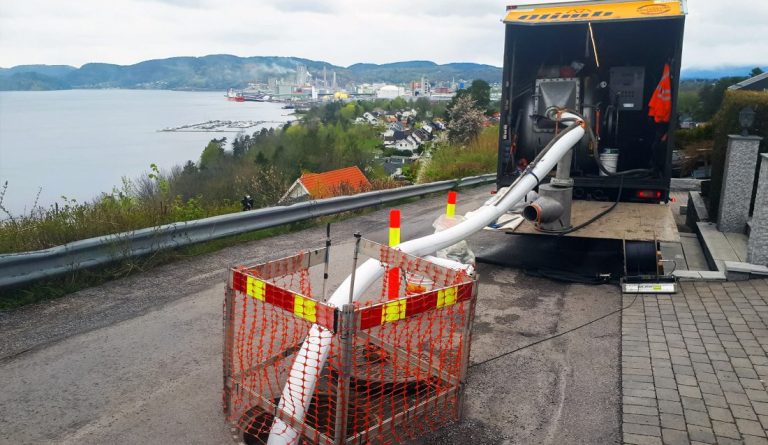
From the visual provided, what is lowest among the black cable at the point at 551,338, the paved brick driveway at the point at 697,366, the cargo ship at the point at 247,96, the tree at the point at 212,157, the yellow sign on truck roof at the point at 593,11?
the tree at the point at 212,157

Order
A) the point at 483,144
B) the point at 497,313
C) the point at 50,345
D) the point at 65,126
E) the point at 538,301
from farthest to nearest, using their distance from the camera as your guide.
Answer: the point at 65,126 < the point at 483,144 < the point at 538,301 < the point at 497,313 < the point at 50,345

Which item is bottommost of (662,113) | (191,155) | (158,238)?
(191,155)

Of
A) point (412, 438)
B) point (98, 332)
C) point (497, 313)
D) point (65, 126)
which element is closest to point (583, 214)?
point (497, 313)

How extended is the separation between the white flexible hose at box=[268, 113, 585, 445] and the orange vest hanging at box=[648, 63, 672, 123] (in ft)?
9.89

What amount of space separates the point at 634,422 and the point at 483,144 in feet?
56.9

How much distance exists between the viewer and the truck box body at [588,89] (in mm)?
9562

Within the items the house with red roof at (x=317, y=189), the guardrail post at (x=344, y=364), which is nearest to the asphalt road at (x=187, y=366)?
the guardrail post at (x=344, y=364)

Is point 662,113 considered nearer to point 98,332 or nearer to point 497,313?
point 497,313

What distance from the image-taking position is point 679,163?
23.0 meters

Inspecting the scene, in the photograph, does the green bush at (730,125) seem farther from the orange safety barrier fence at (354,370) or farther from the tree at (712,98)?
the tree at (712,98)

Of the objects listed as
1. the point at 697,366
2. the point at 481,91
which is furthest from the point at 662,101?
the point at 481,91

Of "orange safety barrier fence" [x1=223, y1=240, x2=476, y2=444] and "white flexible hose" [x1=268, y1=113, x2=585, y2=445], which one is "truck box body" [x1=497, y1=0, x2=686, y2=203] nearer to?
"white flexible hose" [x1=268, y1=113, x2=585, y2=445]

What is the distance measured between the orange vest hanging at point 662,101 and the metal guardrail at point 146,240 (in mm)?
5108

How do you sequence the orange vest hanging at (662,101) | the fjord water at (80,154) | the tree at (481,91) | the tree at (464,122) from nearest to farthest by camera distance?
the orange vest hanging at (662,101) → the tree at (464,122) → the fjord water at (80,154) → the tree at (481,91)
